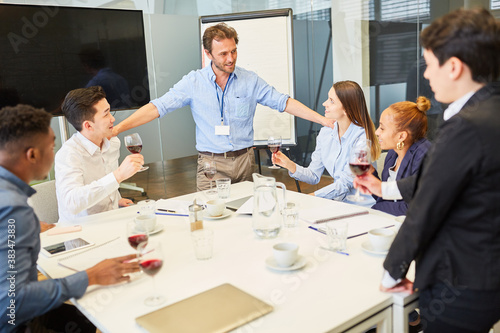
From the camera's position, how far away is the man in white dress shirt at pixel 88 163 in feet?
7.19

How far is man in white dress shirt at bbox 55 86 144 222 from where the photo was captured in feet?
7.19

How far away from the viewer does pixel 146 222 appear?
193cm

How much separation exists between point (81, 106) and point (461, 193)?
80.1 inches

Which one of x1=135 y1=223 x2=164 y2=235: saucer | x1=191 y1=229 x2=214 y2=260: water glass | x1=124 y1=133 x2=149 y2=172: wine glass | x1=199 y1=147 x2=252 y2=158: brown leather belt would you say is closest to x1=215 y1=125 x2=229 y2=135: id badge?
x1=199 y1=147 x2=252 y2=158: brown leather belt

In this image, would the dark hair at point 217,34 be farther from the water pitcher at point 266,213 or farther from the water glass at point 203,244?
the water glass at point 203,244

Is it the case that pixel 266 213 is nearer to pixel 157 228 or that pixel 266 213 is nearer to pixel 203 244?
pixel 203 244

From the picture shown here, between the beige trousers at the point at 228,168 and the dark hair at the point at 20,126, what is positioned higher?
the dark hair at the point at 20,126

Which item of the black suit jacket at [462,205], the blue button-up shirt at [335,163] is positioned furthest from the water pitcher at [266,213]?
the blue button-up shirt at [335,163]

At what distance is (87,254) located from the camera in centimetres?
176

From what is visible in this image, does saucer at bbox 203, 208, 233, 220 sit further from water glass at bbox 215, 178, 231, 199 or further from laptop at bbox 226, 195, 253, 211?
water glass at bbox 215, 178, 231, 199

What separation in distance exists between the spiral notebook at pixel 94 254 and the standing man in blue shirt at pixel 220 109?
143 centimetres

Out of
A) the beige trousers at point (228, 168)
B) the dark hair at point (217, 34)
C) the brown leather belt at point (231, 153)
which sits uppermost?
the dark hair at point (217, 34)

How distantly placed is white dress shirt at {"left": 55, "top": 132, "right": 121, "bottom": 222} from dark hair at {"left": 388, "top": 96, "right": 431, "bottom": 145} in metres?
1.59

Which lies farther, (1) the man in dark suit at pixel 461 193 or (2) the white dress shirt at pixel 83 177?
(2) the white dress shirt at pixel 83 177
